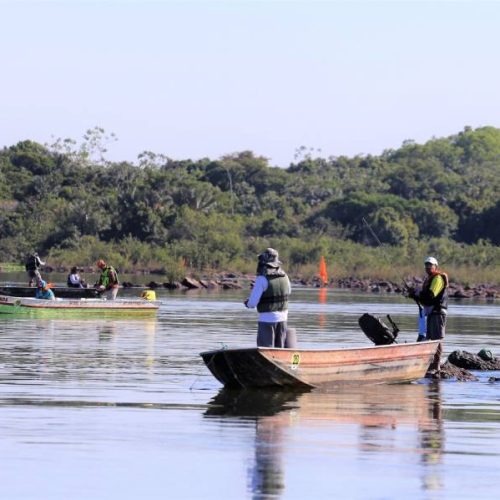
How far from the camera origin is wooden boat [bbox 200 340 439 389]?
21062 millimetres

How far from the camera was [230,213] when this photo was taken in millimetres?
116500

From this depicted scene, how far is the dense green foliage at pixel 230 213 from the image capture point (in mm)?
96125

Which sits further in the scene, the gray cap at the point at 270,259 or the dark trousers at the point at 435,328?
the dark trousers at the point at 435,328

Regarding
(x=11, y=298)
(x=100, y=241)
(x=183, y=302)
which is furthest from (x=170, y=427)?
(x=100, y=241)

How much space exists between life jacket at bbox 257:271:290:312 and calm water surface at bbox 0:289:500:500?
3.72 feet

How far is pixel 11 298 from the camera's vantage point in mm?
39375

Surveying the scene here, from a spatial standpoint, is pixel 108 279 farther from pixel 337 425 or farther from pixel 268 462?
pixel 268 462

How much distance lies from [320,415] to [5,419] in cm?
381

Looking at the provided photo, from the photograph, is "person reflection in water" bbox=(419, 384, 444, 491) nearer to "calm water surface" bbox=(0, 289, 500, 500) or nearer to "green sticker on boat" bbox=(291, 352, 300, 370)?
"calm water surface" bbox=(0, 289, 500, 500)

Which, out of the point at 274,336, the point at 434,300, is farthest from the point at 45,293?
the point at 274,336

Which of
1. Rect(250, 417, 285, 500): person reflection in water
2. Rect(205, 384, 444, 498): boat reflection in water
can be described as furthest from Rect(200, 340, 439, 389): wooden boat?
Rect(250, 417, 285, 500): person reflection in water

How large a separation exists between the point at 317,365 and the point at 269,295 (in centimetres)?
120

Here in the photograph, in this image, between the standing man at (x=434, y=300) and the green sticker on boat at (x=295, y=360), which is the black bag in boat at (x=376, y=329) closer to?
the standing man at (x=434, y=300)

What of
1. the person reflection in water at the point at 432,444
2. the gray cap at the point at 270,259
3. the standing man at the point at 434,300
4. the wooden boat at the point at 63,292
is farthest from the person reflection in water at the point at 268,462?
the wooden boat at the point at 63,292
